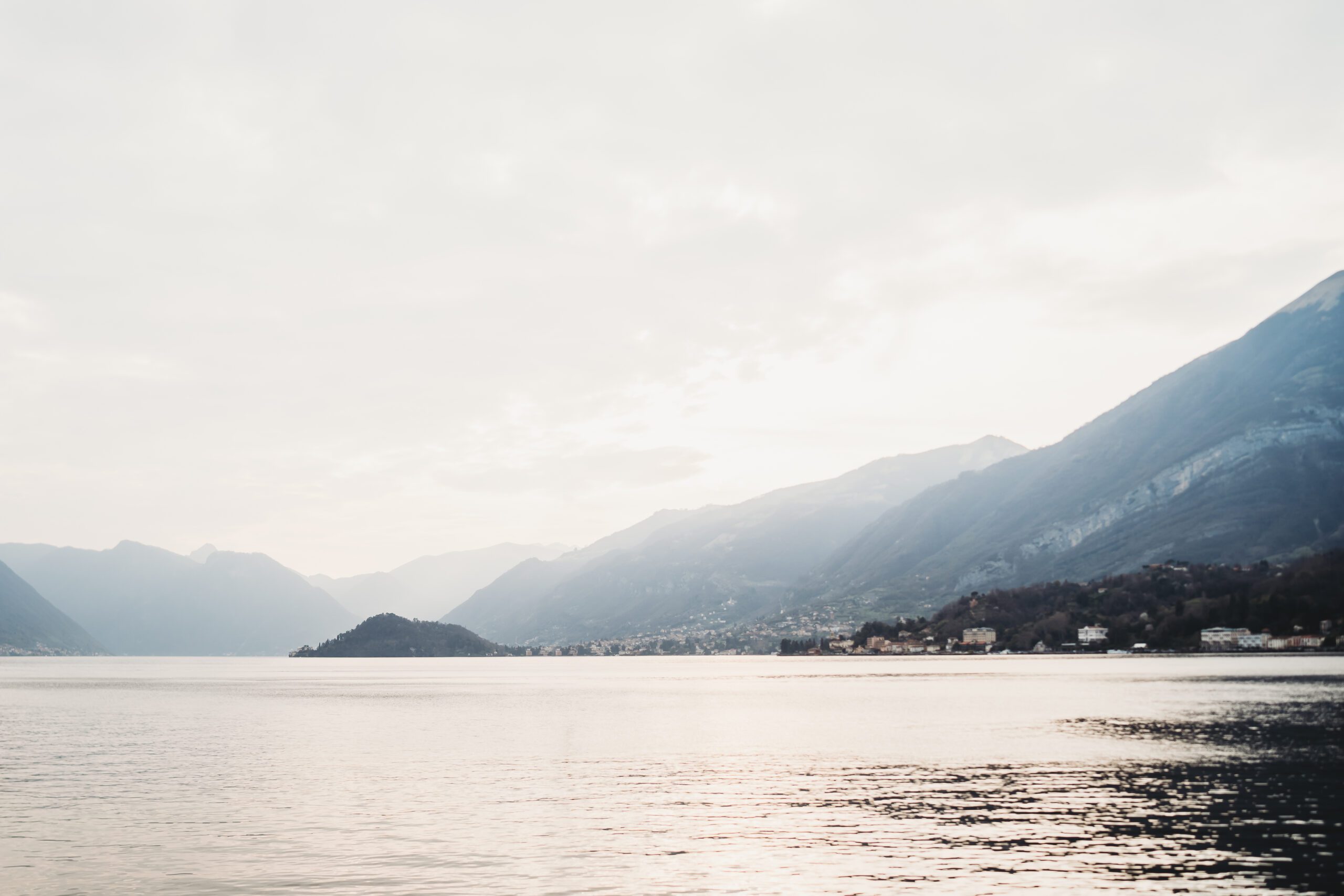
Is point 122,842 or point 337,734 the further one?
point 337,734

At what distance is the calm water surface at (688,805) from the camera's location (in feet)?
124

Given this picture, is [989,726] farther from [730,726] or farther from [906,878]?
[906,878]

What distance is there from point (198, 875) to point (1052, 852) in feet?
111

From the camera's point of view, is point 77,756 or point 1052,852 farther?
point 77,756

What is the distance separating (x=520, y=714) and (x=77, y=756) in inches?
2261

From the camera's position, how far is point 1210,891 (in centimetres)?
3447

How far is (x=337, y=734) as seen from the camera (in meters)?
99.3

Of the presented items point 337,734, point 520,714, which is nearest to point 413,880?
point 337,734

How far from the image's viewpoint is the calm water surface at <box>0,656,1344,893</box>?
37938 mm

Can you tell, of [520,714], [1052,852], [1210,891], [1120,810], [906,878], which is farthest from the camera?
[520,714]

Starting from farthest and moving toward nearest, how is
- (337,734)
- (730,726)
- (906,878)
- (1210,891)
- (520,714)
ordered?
(520,714) → (730,726) → (337,734) → (906,878) → (1210,891)

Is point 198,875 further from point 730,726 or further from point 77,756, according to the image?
point 730,726

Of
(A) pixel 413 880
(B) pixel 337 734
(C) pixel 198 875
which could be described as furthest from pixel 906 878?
(B) pixel 337 734

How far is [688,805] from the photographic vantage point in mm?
55188
